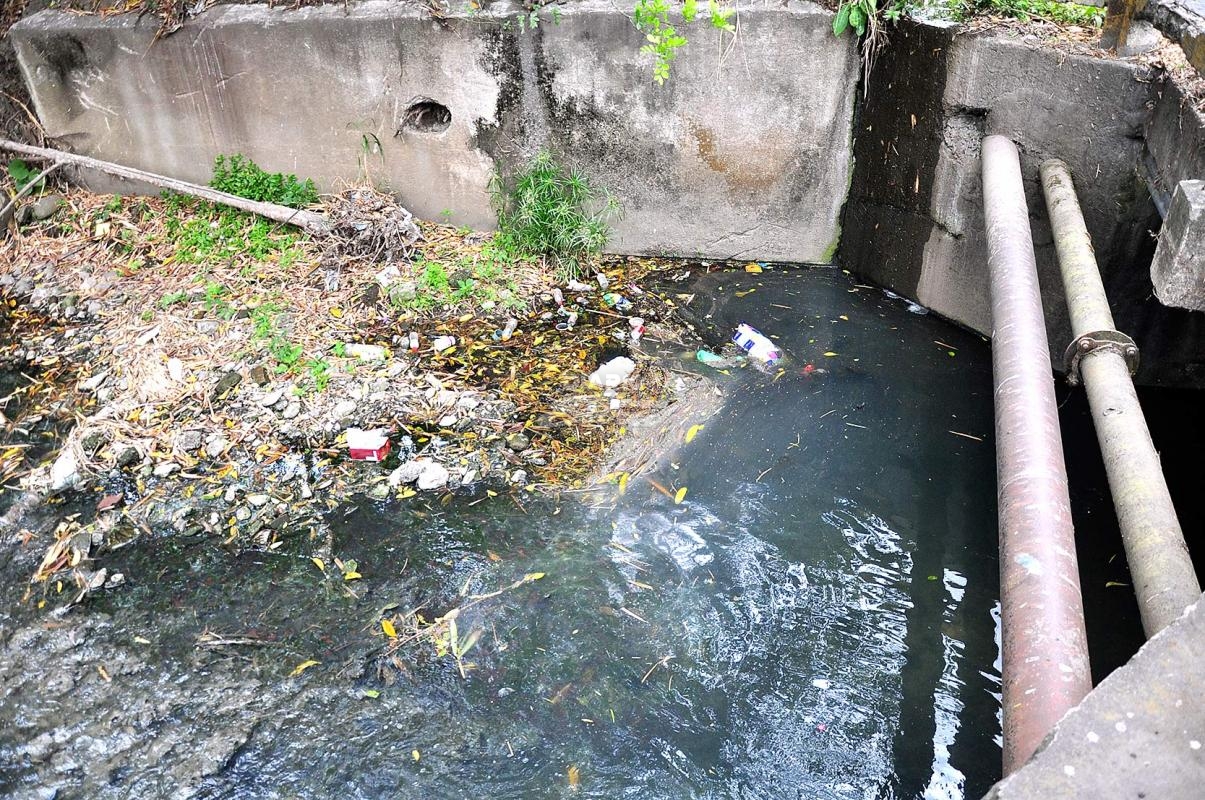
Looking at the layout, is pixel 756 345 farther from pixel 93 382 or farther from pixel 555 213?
pixel 93 382

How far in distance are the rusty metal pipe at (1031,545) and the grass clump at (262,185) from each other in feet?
15.6

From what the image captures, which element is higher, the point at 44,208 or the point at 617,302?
the point at 44,208

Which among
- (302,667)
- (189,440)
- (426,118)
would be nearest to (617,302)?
(426,118)

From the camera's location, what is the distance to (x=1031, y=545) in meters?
1.92

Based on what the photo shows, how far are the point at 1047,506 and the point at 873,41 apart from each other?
3844mm

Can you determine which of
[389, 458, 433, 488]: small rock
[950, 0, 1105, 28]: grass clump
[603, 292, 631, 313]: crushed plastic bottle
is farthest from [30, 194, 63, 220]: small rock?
[950, 0, 1105, 28]: grass clump

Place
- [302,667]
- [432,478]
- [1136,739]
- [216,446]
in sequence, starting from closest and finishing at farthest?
1. [1136,739]
2. [302,667]
3. [432,478]
4. [216,446]

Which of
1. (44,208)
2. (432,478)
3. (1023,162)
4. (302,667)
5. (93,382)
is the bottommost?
(302,667)

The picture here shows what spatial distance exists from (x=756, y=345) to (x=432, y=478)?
206 centimetres

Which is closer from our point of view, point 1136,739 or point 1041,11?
point 1136,739

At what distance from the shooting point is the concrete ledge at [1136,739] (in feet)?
4.75

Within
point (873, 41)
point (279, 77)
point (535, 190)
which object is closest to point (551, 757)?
point (535, 190)

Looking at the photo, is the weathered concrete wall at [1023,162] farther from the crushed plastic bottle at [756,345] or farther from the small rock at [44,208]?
the small rock at [44,208]

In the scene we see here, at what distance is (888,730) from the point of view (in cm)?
296
